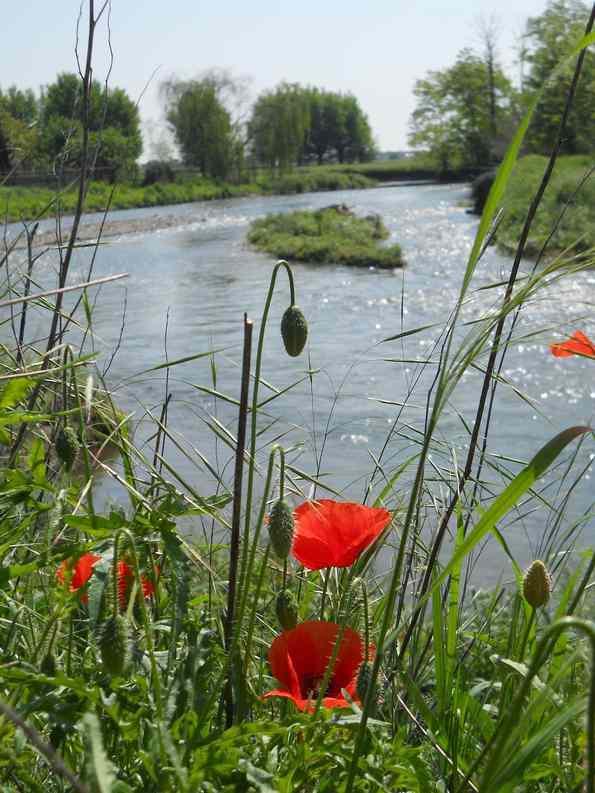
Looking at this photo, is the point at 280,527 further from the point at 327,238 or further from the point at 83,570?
the point at 327,238

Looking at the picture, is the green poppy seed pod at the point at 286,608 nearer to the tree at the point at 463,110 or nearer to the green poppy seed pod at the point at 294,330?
the green poppy seed pod at the point at 294,330

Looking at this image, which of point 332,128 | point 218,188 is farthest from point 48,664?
point 332,128

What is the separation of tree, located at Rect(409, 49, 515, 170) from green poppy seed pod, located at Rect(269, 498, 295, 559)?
141ft

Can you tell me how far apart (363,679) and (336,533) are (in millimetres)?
134

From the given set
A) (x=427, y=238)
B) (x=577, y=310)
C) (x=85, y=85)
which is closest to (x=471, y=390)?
(x=577, y=310)

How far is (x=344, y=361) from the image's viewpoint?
22.8 feet

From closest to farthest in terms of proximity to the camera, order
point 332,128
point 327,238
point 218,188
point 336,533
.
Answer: point 336,533 → point 327,238 → point 218,188 → point 332,128

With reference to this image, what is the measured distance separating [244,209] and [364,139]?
43204 millimetres

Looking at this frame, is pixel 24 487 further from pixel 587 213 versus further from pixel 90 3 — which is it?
pixel 587 213

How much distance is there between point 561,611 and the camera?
2.85 feet

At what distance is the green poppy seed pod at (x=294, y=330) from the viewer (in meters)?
0.90

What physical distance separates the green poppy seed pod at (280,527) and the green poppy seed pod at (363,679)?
120 mm

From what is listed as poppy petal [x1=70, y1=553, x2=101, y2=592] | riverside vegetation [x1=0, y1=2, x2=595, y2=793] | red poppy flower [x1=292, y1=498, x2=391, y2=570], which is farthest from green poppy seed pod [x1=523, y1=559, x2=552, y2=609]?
poppy petal [x1=70, y1=553, x2=101, y2=592]

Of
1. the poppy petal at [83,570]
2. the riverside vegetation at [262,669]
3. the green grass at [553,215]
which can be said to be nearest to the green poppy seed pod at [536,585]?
the riverside vegetation at [262,669]
